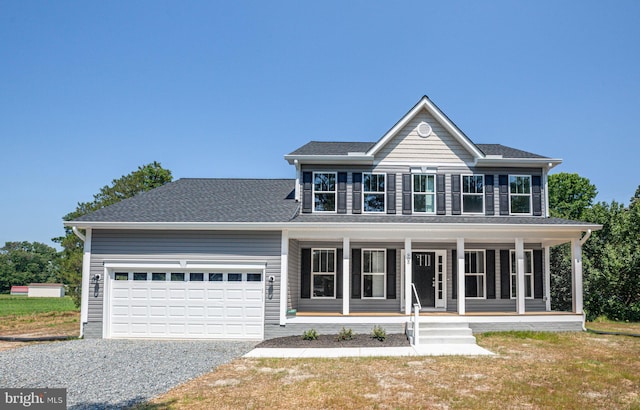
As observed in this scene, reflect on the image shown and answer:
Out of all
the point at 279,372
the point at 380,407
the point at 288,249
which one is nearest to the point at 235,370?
the point at 279,372

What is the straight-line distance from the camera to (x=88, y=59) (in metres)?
16.6

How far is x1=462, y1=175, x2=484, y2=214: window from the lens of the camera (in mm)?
16047

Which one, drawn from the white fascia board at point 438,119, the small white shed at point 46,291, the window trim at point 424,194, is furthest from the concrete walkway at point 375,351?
the small white shed at point 46,291

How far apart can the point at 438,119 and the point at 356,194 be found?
376cm

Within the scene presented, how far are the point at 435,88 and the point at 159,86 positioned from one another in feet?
34.9

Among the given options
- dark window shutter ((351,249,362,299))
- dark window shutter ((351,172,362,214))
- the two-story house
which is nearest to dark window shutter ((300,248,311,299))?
the two-story house

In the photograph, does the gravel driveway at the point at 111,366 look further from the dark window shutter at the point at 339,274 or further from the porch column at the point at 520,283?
the porch column at the point at 520,283

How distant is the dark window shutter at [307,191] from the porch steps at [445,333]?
5.35 meters

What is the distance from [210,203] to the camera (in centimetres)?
1582

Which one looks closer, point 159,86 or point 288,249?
point 288,249

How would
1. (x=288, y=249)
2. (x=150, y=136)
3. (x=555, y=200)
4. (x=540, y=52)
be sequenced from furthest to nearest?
1. (x=555, y=200)
2. (x=150, y=136)
3. (x=540, y=52)
4. (x=288, y=249)

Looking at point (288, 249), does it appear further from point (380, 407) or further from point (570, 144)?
point (570, 144)

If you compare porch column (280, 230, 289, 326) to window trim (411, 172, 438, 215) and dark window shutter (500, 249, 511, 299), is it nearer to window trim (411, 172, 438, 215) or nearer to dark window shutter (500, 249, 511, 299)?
window trim (411, 172, 438, 215)

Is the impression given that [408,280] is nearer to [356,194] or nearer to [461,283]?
[461,283]
